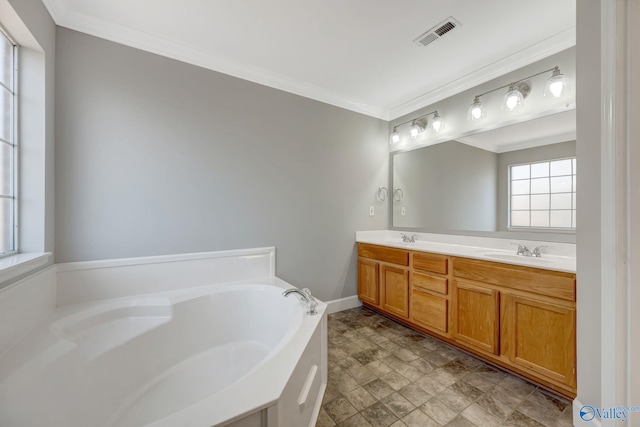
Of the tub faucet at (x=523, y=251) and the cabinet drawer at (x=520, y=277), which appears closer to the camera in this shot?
the cabinet drawer at (x=520, y=277)

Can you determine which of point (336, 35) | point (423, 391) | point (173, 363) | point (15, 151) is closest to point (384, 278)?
point (423, 391)

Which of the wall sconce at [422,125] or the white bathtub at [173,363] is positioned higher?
the wall sconce at [422,125]

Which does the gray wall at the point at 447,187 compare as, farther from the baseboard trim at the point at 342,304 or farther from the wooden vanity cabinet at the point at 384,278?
the baseboard trim at the point at 342,304

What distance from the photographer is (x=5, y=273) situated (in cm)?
105

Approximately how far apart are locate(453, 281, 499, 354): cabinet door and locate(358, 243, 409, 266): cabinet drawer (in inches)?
20.2

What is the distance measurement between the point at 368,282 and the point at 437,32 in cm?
234

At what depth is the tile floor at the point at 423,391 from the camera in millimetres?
1325

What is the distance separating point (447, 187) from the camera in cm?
256

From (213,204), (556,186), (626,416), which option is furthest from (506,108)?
(213,204)

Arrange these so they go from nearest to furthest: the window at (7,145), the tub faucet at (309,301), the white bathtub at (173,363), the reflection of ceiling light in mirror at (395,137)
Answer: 1. the white bathtub at (173,363)
2. the window at (7,145)
3. the tub faucet at (309,301)
4. the reflection of ceiling light in mirror at (395,137)

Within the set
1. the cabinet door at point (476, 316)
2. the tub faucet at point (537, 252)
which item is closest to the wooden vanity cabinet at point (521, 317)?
the cabinet door at point (476, 316)

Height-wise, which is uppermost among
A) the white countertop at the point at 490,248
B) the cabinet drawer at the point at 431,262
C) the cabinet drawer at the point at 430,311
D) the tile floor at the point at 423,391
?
the white countertop at the point at 490,248

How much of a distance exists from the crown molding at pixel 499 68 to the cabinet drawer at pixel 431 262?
64.8 inches

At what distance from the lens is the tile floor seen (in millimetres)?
1325
